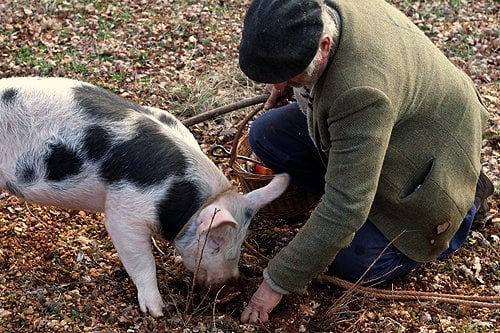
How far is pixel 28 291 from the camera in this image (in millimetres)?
3871

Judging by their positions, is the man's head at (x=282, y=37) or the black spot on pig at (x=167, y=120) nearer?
the man's head at (x=282, y=37)

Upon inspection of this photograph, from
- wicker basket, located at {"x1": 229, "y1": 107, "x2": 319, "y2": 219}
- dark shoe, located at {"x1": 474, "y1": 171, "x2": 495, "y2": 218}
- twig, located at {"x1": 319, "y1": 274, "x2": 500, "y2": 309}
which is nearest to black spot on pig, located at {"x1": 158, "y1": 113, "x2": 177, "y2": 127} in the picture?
wicker basket, located at {"x1": 229, "y1": 107, "x2": 319, "y2": 219}

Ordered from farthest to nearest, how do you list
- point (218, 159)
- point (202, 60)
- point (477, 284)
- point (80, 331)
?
point (202, 60)
point (218, 159)
point (477, 284)
point (80, 331)

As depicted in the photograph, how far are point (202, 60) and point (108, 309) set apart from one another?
3505mm

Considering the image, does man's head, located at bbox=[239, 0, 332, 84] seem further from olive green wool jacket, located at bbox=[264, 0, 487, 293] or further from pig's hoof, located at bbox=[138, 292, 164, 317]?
pig's hoof, located at bbox=[138, 292, 164, 317]

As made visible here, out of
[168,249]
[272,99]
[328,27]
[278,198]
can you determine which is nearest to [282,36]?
[328,27]

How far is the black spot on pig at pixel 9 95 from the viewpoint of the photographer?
376 centimetres

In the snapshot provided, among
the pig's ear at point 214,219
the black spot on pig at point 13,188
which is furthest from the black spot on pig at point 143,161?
the black spot on pig at point 13,188

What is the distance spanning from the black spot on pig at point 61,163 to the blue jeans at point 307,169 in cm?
133

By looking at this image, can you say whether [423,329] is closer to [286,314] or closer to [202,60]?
[286,314]

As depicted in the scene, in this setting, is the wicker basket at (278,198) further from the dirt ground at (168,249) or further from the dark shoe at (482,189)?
the dark shoe at (482,189)

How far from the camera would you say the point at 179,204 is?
3623 millimetres

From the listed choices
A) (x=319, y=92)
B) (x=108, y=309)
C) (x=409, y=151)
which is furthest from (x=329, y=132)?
(x=108, y=309)

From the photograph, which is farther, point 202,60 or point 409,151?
point 202,60
